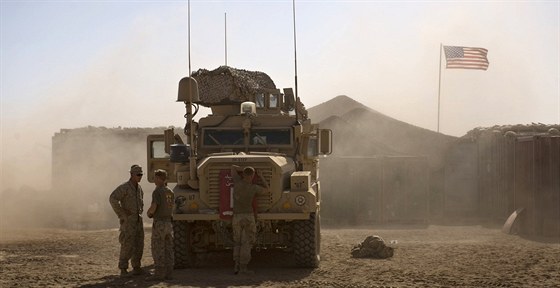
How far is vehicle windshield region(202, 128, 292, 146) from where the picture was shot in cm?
1489

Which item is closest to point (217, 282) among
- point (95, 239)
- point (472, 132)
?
point (95, 239)

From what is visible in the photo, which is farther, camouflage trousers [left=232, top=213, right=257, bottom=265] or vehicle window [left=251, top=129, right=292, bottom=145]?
vehicle window [left=251, top=129, right=292, bottom=145]

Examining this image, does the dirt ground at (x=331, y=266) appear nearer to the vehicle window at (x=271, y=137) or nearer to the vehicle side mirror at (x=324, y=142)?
the vehicle side mirror at (x=324, y=142)

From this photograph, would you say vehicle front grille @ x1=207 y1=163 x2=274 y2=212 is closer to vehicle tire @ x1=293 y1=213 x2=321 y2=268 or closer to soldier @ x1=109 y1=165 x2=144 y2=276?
vehicle tire @ x1=293 y1=213 x2=321 y2=268

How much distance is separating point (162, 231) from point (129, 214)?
706 mm

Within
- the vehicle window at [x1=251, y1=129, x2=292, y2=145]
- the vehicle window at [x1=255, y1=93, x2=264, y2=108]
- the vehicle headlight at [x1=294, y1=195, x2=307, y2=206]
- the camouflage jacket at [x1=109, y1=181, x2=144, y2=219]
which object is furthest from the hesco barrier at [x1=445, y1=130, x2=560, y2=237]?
the camouflage jacket at [x1=109, y1=181, x2=144, y2=219]

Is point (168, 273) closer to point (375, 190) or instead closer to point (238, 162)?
point (238, 162)

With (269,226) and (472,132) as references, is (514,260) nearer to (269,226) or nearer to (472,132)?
(269,226)

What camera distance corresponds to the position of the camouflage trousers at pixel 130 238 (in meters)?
12.4

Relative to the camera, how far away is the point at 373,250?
1573 centimetres

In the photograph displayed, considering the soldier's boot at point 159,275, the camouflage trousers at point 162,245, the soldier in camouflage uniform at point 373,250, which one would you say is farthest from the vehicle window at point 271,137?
the soldier's boot at point 159,275

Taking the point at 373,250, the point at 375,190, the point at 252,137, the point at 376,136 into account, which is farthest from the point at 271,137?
the point at 376,136

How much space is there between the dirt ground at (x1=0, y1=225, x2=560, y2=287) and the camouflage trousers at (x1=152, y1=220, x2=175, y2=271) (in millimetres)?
305

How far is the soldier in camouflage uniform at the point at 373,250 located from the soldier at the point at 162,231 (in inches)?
188
